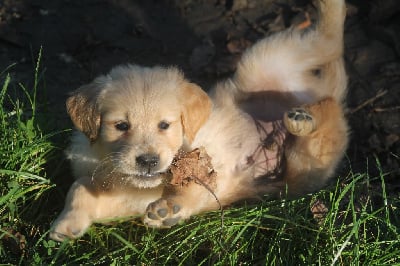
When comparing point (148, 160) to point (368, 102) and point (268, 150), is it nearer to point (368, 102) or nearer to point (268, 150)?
point (268, 150)

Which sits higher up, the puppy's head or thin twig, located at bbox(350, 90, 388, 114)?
the puppy's head

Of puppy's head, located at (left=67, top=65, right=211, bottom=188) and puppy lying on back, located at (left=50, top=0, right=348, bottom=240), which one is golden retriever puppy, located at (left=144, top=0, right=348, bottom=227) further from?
puppy's head, located at (left=67, top=65, right=211, bottom=188)

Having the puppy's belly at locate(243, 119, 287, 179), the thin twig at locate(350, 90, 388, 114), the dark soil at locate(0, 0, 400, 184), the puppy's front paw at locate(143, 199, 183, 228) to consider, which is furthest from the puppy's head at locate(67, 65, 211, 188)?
the thin twig at locate(350, 90, 388, 114)

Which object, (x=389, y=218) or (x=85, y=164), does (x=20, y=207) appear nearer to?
(x=85, y=164)

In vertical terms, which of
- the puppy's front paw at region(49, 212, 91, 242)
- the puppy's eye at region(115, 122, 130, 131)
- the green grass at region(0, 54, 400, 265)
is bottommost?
the green grass at region(0, 54, 400, 265)

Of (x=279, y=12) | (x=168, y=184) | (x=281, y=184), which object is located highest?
(x=279, y=12)

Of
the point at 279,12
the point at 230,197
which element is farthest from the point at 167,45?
the point at 230,197

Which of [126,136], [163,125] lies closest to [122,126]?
[126,136]
